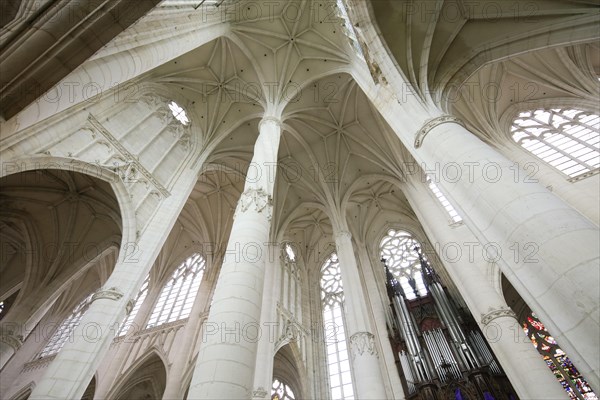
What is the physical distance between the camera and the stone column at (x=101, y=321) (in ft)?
18.6

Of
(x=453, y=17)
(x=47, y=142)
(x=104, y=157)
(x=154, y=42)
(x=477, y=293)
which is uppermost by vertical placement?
(x=154, y=42)

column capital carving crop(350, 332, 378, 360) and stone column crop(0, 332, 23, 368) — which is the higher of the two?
stone column crop(0, 332, 23, 368)

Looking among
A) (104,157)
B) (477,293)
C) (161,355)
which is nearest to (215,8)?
(104,157)

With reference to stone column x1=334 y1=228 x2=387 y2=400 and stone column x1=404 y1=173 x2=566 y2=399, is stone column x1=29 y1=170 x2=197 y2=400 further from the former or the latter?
stone column x1=404 y1=173 x2=566 y2=399

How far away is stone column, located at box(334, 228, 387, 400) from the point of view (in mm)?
7867

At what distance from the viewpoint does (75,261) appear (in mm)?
12867

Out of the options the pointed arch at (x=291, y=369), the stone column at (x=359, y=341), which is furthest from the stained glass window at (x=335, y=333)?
the stone column at (x=359, y=341)

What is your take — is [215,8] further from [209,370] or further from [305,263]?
[305,263]

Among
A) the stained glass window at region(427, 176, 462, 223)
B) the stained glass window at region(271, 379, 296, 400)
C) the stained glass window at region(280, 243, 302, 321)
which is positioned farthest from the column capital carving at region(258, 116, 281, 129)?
the stained glass window at region(271, 379, 296, 400)

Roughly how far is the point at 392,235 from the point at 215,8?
41.0ft

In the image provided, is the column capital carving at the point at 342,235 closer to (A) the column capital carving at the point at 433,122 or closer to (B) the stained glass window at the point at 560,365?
(B) the stained glass window at the point at 560,365

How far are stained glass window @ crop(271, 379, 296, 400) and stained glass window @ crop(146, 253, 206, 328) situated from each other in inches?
193

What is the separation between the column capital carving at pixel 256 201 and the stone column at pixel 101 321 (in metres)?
3.42

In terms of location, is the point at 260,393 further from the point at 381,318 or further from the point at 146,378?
the point at 146,378
